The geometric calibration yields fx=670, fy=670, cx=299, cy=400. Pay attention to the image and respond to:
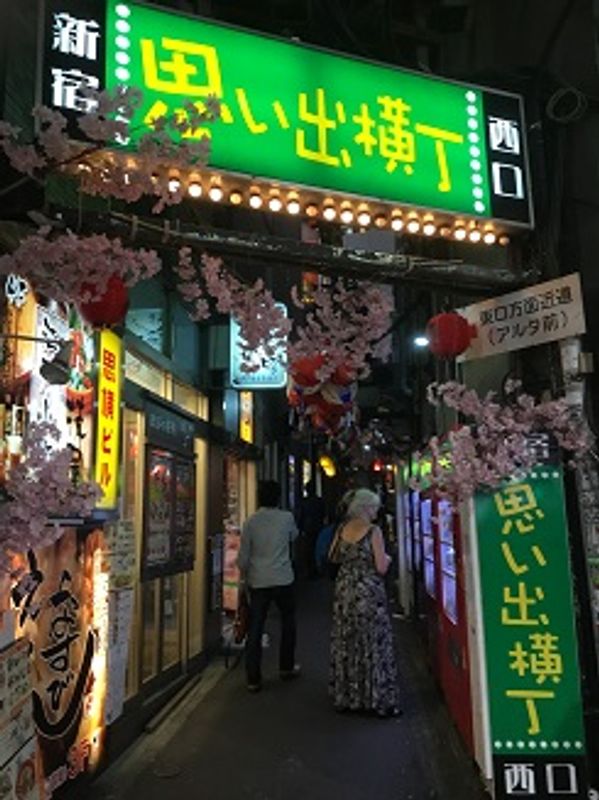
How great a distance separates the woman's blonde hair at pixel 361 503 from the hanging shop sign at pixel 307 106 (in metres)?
3.47

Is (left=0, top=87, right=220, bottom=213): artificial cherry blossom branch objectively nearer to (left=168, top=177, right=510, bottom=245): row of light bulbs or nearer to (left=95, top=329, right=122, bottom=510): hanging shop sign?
(left=168, top=177, right=510, bottom=245): row of light bulbs

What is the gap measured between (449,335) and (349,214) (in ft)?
4.33

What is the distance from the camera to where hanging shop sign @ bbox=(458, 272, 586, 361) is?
521cm

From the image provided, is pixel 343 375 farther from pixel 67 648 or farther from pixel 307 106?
pixel 67 648

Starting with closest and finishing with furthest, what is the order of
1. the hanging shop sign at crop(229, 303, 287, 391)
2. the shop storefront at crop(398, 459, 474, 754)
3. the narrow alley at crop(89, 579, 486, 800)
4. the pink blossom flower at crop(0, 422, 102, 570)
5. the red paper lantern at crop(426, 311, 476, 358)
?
the pink blossom flower at crop(0, 422, 102, 570) < the red paper lantern at crop(426, 311, 476, 358) < the narrow alley at crop(89, 579, 486, 800) < the shop storefront at crop(398, 459, 474, 754) < the hanging shop sign at crop(229, 303, 287, 391)

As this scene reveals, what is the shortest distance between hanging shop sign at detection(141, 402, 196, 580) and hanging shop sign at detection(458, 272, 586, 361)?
11.6 feet

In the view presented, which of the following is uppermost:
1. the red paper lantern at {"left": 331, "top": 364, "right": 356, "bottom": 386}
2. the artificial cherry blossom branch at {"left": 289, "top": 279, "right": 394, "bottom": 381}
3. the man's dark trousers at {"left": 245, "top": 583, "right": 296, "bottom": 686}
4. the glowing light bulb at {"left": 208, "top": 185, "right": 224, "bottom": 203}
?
the glowing light bulb at {"left": 208, "top": 185, "right": 224, "bottom": 203}

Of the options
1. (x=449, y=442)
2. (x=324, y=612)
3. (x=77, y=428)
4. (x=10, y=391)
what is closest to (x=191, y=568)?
(x=77, y=428)

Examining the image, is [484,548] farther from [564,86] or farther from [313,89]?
[564,86]

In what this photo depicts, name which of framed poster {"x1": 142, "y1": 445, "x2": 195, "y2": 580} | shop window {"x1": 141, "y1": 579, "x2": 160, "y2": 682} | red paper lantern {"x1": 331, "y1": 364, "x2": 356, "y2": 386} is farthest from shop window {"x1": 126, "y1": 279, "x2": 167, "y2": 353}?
shop window {"x1": 141, "y1": 579, "x2": 160, "y2": 682}

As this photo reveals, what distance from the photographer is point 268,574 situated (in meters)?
8.80

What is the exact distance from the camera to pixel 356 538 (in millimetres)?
7695

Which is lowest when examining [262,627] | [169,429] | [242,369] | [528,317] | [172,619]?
[262,627]

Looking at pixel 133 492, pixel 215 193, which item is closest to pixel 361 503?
pixel 133 492
